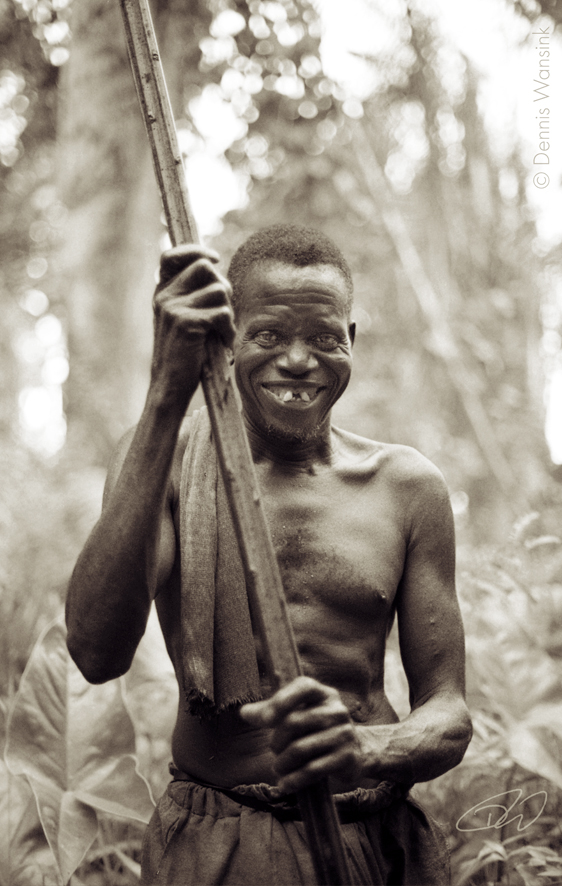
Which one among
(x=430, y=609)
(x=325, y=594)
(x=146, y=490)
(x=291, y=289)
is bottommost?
(x=430, y=609)

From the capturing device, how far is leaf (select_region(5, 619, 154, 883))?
8.78 ft

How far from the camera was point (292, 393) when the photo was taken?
1924mm

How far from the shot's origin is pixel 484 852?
268 cm

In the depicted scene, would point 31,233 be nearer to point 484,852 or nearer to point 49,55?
point 49,55

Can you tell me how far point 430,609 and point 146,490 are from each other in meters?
0.76

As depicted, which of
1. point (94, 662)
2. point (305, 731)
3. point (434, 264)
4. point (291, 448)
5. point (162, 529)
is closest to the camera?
point (305, 731)

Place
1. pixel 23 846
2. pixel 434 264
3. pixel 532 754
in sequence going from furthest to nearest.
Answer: pixel 434 264 < pixel 532 754 < pixel 23 846

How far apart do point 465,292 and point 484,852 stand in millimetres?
5527

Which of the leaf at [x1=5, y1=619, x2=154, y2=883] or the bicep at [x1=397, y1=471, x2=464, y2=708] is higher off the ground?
the bicep at [x1=397, y1=471, x2=464, y2=708]

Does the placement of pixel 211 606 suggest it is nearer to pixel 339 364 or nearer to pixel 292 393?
pixel 292 393

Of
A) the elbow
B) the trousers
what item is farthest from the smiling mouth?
the trousers

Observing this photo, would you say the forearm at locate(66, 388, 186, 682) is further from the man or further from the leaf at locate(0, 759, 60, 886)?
the leaf at locate(0, 759, 60, 886)

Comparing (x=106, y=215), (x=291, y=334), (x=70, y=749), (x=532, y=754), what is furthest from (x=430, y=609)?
(x=106, y=215)

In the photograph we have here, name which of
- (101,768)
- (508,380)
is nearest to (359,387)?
(508,380)
